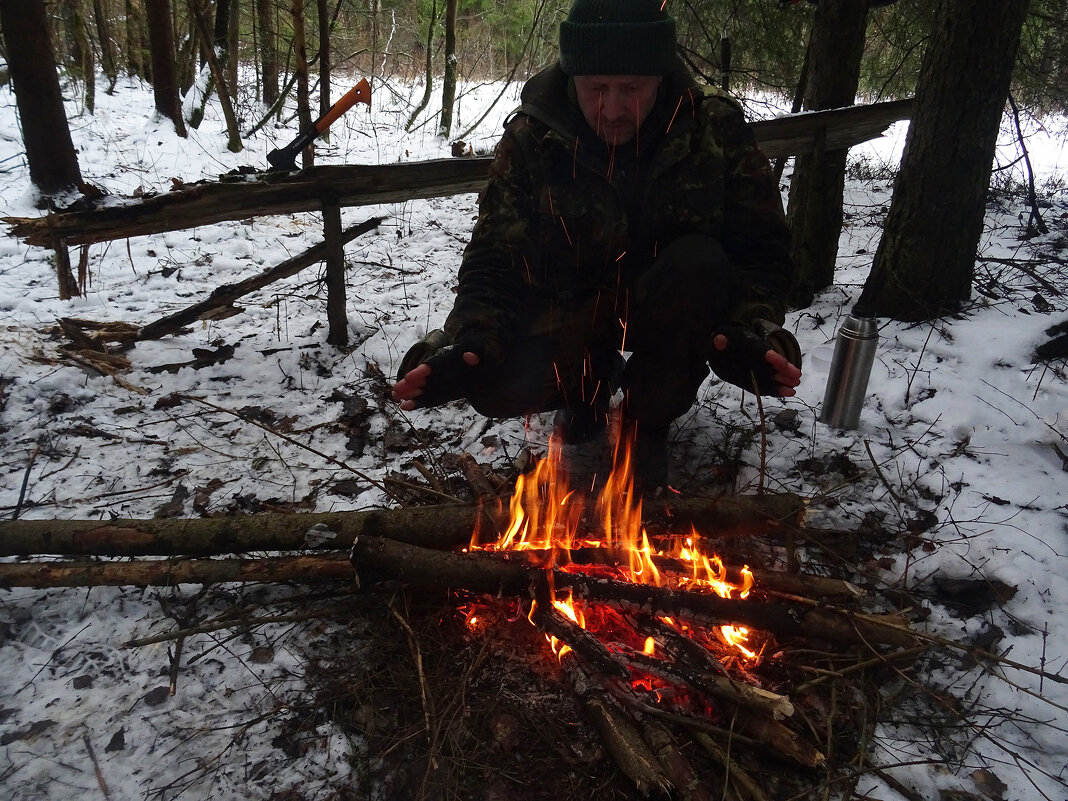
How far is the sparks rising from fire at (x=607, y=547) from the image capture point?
85.4 inches

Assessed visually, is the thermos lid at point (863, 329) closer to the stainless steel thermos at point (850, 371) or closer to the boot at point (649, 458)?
the stainless steel thermos at point (850, 371)

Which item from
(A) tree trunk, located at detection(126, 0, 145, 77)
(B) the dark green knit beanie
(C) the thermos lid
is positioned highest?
(A) tree trunk, located at detection(126, 0, 145, 77)

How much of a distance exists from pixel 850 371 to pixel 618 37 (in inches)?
78.0

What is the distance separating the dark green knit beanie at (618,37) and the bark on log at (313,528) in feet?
5.80

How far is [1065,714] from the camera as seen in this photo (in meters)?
1.92

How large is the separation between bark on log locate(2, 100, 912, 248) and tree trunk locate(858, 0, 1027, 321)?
616mm

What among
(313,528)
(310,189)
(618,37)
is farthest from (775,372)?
(310,189)

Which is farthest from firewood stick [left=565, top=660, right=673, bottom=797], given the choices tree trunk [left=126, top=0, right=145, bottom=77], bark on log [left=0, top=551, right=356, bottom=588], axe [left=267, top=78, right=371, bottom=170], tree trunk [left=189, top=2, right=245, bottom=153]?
tree trunk [left=126, top=0, right=145, bottom=77]

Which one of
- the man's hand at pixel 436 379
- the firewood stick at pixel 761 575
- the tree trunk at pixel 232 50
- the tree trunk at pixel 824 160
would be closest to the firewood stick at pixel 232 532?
the firewood stick at pixel 761 575

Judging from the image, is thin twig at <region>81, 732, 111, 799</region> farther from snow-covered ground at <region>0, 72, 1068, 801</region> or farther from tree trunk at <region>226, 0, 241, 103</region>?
tree trunk at <region>226, 0, 241, 103</region>

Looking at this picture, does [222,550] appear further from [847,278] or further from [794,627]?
[847,278]

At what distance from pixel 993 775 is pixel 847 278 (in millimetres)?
3798

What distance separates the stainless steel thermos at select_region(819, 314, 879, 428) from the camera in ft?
10.2

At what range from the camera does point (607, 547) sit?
2.28 m
